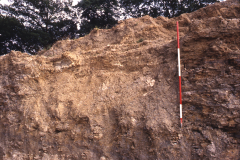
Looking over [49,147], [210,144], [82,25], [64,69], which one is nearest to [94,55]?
[64,69]

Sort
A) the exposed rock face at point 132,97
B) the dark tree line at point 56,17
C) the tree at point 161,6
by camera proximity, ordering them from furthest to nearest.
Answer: the dark tree line at point 56,17, the tree at point 161,6, the exposed rock face at point 132,97

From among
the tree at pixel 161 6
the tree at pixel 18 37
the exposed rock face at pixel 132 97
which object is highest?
the tree at pixel 161 6

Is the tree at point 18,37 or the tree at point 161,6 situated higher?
the tree at point 161,6

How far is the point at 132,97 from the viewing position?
3693 millimetres

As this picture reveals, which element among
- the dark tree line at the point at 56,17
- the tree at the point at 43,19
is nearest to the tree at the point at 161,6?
the dark tree line at the point at 56,17

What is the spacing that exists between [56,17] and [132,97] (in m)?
13.2

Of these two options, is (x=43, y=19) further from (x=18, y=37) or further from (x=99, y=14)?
(x=99, y=14)

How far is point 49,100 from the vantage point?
14.4 feet

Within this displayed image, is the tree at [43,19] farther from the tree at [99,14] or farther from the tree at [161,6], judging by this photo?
the tree at [161,6]

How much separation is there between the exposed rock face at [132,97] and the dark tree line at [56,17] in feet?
24.2

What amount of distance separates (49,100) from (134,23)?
139 inches

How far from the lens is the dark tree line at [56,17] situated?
40.1 feet

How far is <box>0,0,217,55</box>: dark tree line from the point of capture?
12211 mm

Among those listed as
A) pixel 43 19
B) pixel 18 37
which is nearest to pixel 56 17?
pixel 43 19
